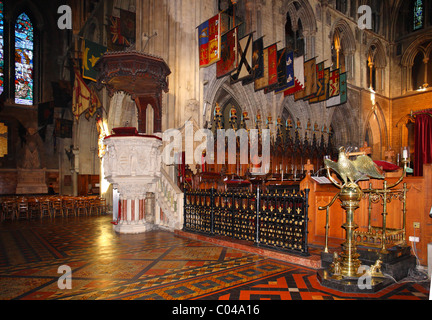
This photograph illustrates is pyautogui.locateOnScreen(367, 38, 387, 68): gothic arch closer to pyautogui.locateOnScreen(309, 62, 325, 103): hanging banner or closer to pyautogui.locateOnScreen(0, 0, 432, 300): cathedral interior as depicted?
pyautogui.locateOnScreen(0, 0, 432, 300): cathedral interior

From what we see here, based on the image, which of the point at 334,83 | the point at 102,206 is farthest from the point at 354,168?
the point at 334,83

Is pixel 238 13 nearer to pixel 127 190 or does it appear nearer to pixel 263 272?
pixel 127 190

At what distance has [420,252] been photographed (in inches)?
Result: 168

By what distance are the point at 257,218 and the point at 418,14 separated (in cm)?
2610

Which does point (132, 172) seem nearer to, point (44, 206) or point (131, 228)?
point (131, 228)

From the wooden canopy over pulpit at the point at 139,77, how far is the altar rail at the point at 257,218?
394 cm

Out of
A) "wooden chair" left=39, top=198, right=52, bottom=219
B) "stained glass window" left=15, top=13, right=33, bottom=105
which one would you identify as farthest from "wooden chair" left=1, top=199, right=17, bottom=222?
"stained glass window" left=15, top=13, right=33, bottom=105

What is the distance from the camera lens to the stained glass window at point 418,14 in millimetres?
22527

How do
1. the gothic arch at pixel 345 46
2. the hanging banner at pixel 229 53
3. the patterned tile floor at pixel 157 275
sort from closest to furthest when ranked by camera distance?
the patterned tile floor at pixel 157 275, the hanging banner at pixel 229 53, the gothic arch at pixel 345 46

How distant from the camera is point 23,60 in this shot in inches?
794

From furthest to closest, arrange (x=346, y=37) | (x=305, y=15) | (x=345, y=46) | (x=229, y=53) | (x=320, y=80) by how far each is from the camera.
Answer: (x=345, y=46), (x=346, y=37), (x=305, y=15), (x=320, y=80), (x=229, y=53)

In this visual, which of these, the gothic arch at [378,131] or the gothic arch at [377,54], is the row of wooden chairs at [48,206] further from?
the gothic arch at [377,54]

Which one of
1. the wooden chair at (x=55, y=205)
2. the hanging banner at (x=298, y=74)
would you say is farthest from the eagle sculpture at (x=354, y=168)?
the wooden chair at (x=55, y=205)

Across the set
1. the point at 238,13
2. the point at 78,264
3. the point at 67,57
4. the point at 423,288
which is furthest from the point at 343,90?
the point at 67,57
